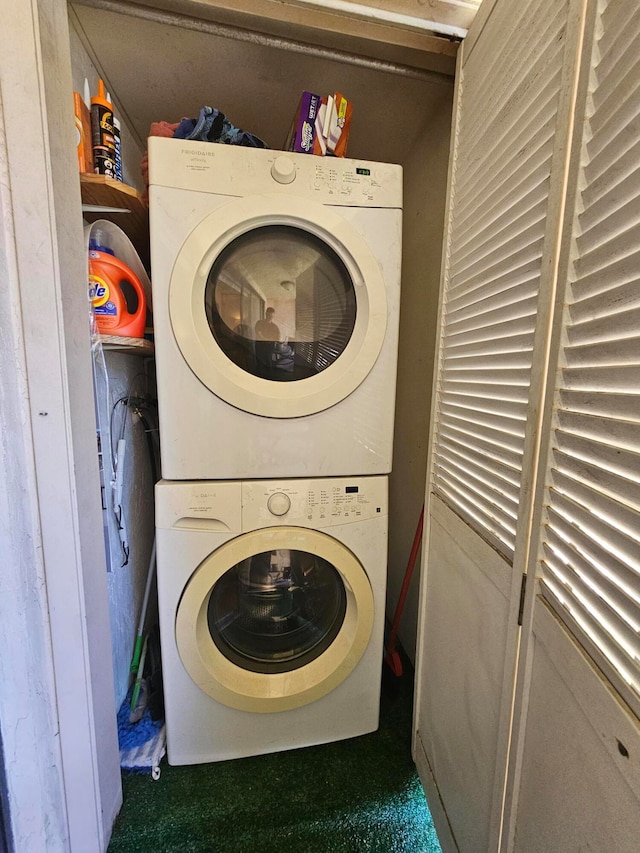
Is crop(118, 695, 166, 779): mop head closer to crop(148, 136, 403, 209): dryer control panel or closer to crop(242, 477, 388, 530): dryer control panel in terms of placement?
crop(242, 477, 388, 530): dryer control panel

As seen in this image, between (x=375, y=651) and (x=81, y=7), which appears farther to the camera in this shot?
(x=375, y=651)

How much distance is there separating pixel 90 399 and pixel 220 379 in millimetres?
313

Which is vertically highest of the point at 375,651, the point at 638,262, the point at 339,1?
the point at 339,1

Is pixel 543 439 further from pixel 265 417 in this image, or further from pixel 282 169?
pixel 282 169

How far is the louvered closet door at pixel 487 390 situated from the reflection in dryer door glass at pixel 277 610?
1.15ft

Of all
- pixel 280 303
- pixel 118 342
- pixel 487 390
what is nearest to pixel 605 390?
pixel 487 390

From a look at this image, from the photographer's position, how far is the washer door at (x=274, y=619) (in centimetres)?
111

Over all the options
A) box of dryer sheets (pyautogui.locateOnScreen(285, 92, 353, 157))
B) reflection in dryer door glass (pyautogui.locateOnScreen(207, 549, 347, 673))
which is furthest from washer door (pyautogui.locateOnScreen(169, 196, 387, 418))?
reflection in dryer door glass (pyautogui.locateOnScreen(207, 549, 347, 673))

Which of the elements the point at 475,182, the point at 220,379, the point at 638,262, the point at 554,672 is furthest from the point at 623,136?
the point at 220,379

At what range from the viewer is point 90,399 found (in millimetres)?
932

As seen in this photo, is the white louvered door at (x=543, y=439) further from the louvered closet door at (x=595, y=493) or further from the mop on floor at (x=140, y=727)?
the mop on floor at (x=140, y=727)

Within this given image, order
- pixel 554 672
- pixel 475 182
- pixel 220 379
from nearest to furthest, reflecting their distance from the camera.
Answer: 1. pixel 554 672
2. pixel 475 182
3. pixel 220 379

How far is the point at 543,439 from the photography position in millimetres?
630

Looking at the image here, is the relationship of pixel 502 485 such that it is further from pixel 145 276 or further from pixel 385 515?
pixel 145 276
